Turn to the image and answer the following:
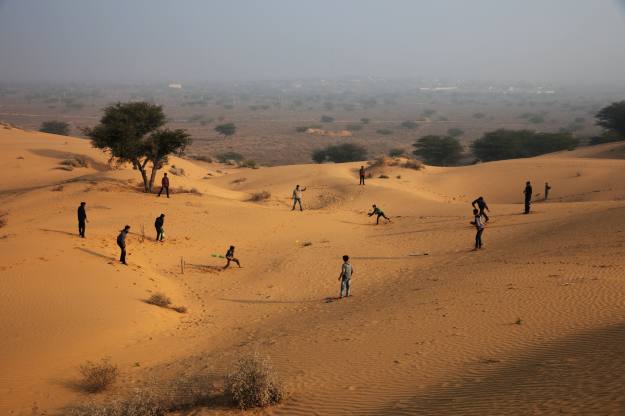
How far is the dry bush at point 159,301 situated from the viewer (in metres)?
15.2

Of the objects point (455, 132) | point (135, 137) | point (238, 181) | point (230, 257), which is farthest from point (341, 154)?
point (230, 257)

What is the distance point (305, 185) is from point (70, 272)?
2375 cm

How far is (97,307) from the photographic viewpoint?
46.3ft

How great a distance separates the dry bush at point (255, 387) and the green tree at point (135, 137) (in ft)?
71.7

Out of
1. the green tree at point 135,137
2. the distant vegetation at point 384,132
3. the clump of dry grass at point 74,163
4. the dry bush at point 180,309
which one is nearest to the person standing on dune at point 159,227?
the dry bush at point 180,309

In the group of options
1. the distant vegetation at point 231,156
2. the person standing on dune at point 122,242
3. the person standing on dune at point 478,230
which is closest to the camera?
the person standing on dune at point 122,242

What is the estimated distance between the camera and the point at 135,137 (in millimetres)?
30453

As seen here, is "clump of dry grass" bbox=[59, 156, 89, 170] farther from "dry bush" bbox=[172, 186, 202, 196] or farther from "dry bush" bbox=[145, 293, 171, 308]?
"dry bush" bbox=[145, 293, 171, 308]

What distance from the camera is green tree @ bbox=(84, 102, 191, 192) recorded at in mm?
29828

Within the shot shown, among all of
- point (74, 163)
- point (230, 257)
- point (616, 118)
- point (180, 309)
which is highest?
point (616, 118)

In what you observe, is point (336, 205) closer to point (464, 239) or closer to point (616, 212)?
point (464, 239)

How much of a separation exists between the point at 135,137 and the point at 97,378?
72.8 ft

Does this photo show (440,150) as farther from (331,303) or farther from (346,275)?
(331,303)

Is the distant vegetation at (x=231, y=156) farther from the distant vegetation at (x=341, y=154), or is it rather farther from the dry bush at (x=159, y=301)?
the dry bush at (x=159, y=301)
